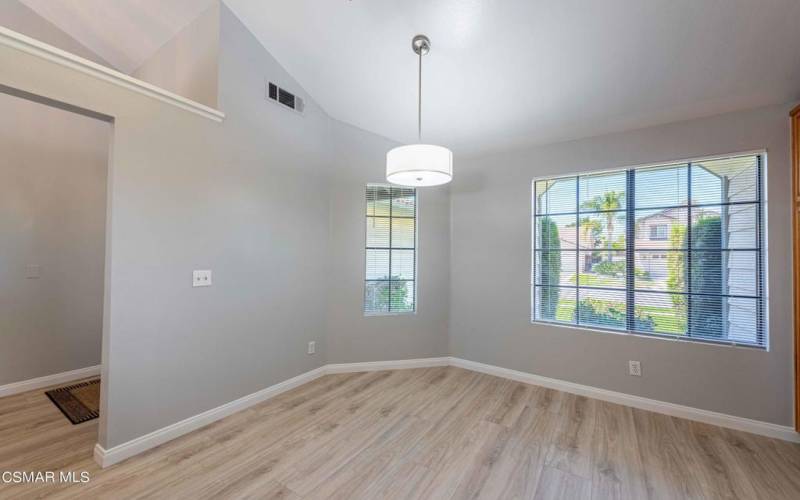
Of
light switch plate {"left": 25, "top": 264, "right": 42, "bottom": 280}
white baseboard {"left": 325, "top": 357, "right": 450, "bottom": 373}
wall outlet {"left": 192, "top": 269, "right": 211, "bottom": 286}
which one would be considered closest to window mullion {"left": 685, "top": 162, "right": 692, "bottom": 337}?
white baseboard {"left": 325, "top": 357, "right": 450, "bottom": 373}

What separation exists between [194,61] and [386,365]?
3.70m

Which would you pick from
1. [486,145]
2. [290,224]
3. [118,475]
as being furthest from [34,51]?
[486,145]

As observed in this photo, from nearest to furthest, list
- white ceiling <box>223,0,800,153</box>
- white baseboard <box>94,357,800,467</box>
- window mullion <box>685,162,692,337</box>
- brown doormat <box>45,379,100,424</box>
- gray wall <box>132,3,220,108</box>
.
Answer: white ceiling <box>223,0,800,153</box>
white baseboard <box>94,357,800,467</box>
brown doormat <box>45,379,100,424</box>
gray wall <box>132,3,220,108</box>
window mullion <box>685,162,692,337</box>

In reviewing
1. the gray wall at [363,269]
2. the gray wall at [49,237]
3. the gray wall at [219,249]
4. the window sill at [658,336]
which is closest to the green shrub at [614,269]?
the window sill at [658,336]

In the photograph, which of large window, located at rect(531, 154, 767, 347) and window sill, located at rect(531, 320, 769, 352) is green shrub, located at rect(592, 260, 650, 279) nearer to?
large window, located at rect(531, 154, 767, 347)

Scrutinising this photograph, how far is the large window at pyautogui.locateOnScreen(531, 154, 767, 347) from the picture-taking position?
269 centimetres

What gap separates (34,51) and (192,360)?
2110 millimetres

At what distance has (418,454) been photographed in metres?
2.26

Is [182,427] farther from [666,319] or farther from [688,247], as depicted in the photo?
[688,247]

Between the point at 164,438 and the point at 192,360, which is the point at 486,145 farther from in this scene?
the point at 164,438

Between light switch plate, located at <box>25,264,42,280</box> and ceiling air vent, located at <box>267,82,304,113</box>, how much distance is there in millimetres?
2824

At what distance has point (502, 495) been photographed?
1878 mm

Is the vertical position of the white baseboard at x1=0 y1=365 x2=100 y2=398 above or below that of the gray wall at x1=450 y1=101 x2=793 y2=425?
below

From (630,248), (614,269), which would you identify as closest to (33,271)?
(614,269)
